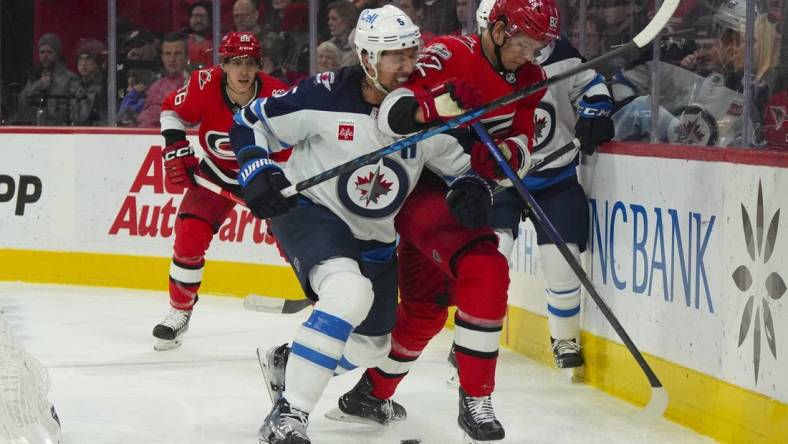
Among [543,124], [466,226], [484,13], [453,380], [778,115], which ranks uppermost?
[484,13]

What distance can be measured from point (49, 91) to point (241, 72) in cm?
258

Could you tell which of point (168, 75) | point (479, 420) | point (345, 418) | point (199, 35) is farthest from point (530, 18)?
point (168, 75)

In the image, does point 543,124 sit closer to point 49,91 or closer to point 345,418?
point 345,418

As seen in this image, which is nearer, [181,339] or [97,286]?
[181,339]

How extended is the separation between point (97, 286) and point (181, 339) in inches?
65.5

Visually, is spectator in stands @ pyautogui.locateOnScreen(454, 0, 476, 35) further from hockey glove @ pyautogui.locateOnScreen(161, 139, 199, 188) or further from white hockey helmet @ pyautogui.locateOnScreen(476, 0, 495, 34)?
white hockey helmet @ pyautogui.locateOnScreen(476, 0, 495, 34)

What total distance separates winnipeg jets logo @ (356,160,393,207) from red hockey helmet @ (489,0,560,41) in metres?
0.48

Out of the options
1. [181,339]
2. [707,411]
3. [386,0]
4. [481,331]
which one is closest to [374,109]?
[481,331]

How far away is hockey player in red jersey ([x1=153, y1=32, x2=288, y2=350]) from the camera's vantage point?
479cm

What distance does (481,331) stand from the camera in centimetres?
308

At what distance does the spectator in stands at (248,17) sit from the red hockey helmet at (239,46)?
187 centimetres

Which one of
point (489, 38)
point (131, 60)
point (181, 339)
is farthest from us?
point (131, 60)

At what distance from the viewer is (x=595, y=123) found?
408 cm

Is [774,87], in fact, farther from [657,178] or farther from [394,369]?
[394,369]
